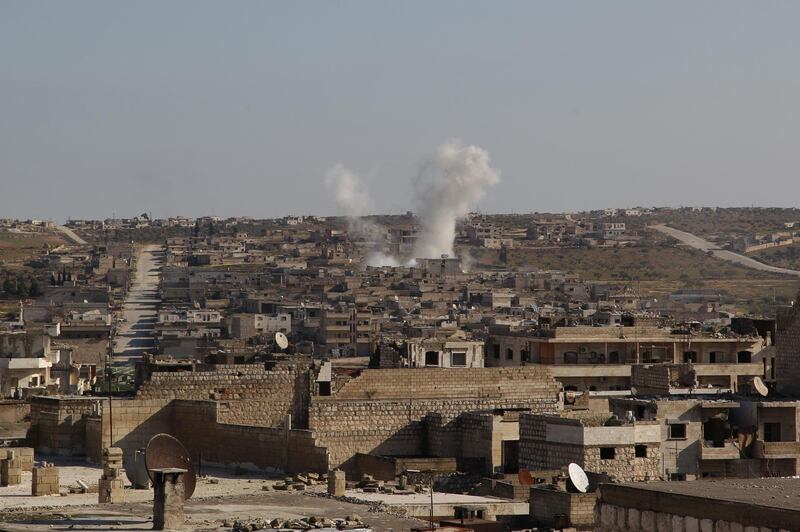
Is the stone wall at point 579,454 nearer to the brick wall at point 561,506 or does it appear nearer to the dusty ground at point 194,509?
the brick wall at point 561,506

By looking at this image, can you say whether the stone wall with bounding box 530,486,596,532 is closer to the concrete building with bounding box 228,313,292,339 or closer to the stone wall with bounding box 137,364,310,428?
the stone wall with bounding box 137,364,310,428

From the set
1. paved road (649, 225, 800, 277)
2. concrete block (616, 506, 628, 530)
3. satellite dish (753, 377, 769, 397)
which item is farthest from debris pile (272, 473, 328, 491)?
paved road (649, 225, 800, 277)

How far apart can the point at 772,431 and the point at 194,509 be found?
1108 centimetres

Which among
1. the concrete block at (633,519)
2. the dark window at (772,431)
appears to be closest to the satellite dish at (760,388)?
the dark window at (772,431)

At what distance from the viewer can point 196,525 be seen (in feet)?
79.7

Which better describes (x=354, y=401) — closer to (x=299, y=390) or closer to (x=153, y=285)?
(x=299, y=390)

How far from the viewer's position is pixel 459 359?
5025cm

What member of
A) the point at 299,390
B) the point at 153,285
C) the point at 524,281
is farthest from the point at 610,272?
the point at 299,390

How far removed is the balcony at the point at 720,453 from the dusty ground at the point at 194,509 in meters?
6.42

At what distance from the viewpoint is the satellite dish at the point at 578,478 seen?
27020 mm

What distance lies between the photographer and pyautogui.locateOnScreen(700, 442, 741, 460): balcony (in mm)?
32969

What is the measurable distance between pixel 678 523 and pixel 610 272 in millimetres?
149838

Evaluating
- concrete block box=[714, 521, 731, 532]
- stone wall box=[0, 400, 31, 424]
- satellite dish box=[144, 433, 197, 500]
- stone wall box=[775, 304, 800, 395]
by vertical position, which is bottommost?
concrete block box=[714, 521, 731, 532]

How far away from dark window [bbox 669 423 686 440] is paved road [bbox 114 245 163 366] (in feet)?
173
